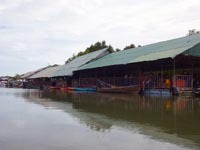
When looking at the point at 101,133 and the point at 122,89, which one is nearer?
the point at 101,133

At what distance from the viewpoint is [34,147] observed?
636cm

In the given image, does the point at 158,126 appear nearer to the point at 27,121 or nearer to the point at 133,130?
the point at 133,130

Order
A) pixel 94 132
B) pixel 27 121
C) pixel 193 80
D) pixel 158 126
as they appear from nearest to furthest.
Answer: pixel 94 132 < pixel 158 126 < pixel 27 121 < pixel 193 80

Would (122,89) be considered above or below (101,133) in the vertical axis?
above

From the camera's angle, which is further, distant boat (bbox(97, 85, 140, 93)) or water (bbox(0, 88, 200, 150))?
distant boat (bbox(97, 85, 140, 93))

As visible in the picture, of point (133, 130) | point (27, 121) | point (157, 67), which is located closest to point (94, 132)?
point (133, 130)

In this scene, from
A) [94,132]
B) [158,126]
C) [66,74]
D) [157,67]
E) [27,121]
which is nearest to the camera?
[94,132]

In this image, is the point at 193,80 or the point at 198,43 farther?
the point at 193,80

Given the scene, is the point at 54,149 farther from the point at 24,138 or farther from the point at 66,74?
the point at 66,74

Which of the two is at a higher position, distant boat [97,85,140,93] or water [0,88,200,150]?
distant boat [97,85,140,93]

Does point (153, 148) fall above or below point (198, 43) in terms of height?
below

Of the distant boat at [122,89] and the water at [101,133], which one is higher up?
the distant boat at [122,89]

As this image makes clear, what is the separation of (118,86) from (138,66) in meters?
2.57

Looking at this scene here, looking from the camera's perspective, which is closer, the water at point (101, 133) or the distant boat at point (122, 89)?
the water at point (101, 133)
